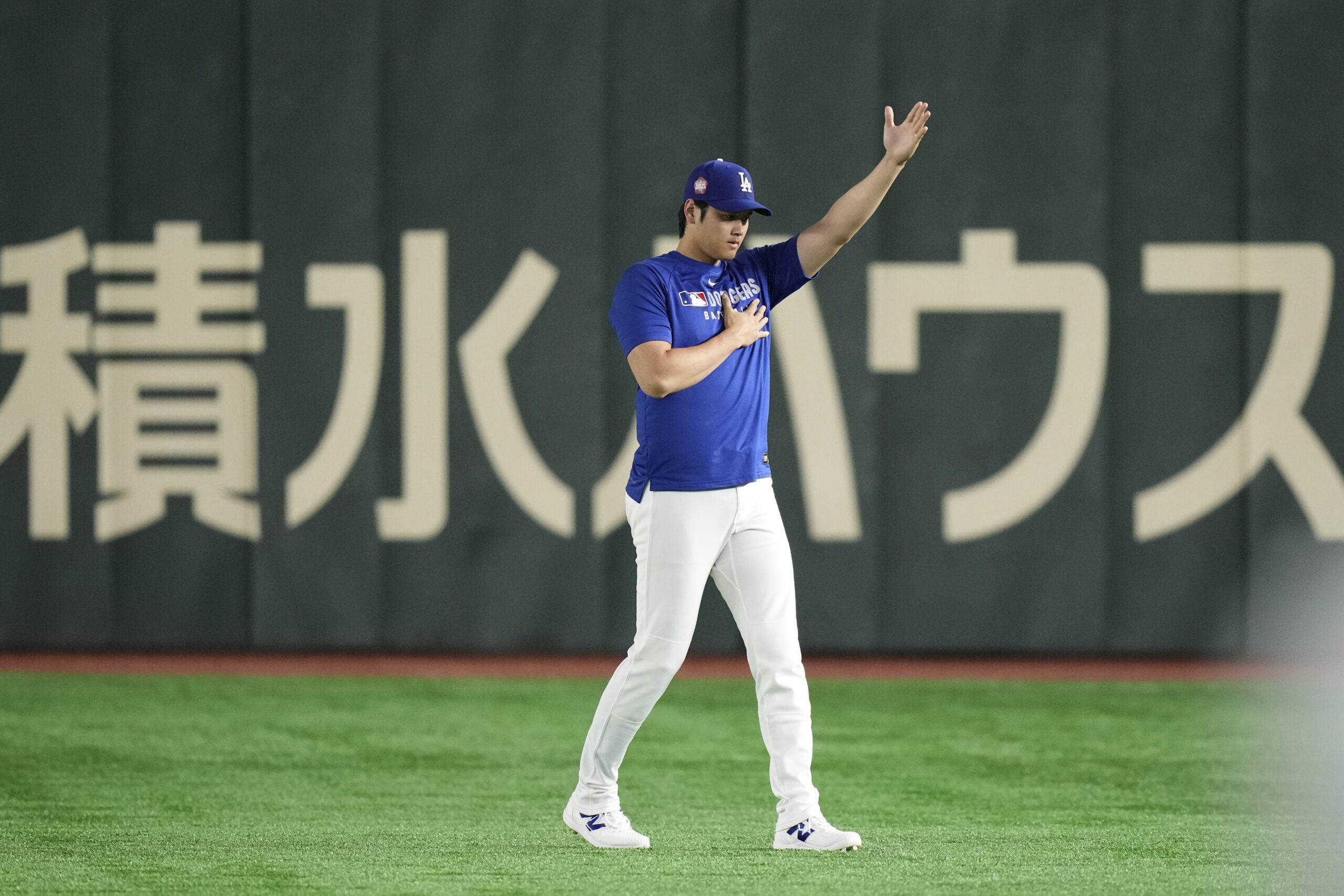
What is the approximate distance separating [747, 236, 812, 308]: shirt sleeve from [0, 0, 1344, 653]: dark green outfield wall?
325cm

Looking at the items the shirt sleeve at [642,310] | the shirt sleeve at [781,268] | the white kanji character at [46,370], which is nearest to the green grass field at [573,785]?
the white kanji character at [46,370]

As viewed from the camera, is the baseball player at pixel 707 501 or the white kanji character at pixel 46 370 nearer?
the baseball player at pixel 707 501

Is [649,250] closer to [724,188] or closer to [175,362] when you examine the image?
[175,362]

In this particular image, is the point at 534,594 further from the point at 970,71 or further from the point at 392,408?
the point at 970,71

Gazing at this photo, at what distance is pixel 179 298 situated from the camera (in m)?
7.56

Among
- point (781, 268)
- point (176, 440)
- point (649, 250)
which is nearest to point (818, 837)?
point (781, 268)

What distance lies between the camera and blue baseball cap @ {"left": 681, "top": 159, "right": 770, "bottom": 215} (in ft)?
12.6

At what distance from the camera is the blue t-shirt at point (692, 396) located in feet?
12.6

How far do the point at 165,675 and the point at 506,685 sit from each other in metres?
1.54

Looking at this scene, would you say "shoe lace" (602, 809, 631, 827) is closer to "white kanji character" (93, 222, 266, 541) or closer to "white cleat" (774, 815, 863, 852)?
"white cleat" (774, 815, 863, 852)

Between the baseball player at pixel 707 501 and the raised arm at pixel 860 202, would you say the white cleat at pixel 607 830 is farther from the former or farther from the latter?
the raised arm at pixel 860 202

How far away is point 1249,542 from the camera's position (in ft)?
24.2

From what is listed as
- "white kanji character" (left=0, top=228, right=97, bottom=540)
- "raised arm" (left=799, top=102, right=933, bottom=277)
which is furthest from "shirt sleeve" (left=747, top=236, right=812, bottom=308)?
"white kanji character" (left=0, top=228, right=97, bottom=540)

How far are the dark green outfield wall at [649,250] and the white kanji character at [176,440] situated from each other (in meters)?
0.08
